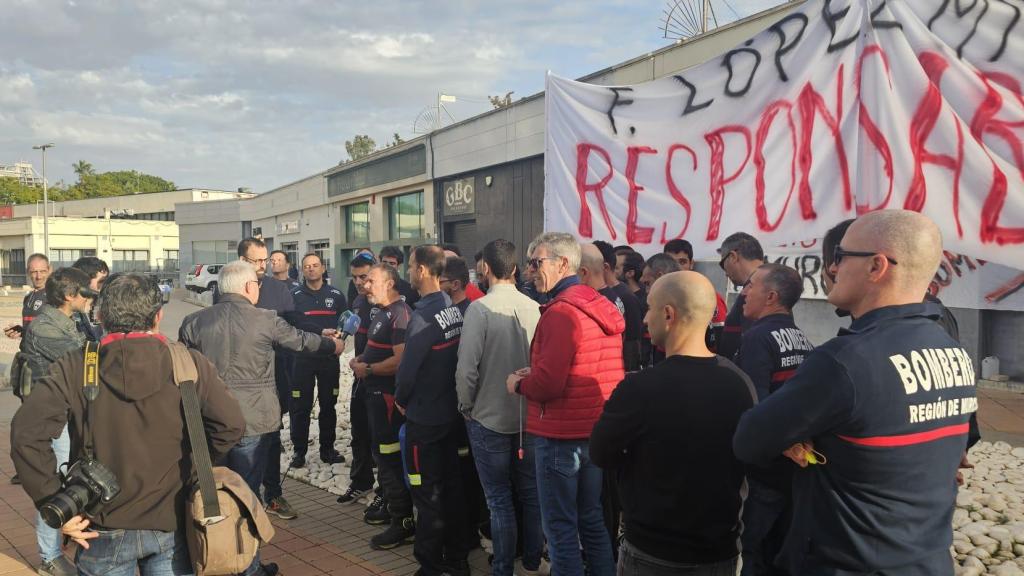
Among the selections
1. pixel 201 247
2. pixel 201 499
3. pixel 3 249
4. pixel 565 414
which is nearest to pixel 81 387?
pixel 201 499

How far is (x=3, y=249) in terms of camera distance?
189 ft

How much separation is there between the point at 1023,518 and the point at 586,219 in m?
3.69

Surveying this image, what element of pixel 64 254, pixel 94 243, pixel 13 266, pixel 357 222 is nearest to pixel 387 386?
pixel 357 222

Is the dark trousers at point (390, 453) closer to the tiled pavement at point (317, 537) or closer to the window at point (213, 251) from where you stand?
the tiled pavement at point (317, 537)

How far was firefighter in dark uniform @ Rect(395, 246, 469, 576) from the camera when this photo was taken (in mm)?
4070

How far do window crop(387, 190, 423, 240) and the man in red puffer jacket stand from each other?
16185 mm

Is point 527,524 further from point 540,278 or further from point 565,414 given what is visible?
point 540,278

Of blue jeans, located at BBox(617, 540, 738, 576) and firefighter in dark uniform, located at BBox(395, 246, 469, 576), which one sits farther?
firefighter in dark uniform, located at BBox(395, 246, 469, 576)

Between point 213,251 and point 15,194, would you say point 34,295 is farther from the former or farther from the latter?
point 15,194

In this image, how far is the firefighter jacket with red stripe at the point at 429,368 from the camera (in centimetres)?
407

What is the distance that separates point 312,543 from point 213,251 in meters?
41.0

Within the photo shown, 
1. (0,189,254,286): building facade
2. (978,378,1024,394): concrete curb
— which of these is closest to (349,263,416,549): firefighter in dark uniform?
(978,378,1024,394): concrete curb

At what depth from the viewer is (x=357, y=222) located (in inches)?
950

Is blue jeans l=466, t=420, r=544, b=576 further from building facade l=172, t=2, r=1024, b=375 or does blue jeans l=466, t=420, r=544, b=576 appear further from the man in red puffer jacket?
building facade l=172, t=2, r=1024, b=375
